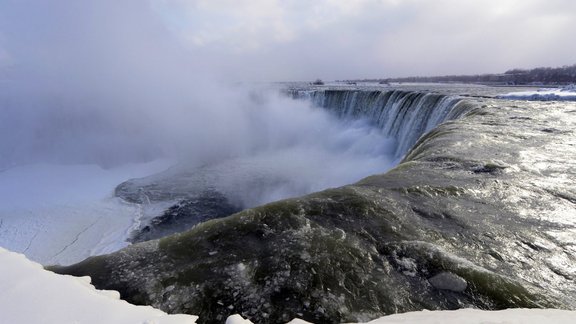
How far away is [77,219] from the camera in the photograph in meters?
11.3

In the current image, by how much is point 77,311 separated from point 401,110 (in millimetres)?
19342

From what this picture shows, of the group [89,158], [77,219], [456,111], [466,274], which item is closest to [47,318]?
[466,274]

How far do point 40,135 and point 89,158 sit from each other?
18.0 feet

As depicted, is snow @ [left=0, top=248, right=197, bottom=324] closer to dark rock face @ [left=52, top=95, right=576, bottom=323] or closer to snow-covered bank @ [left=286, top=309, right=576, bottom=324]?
dark rock face @ [left=52, top=95, right=576, bottom=323]

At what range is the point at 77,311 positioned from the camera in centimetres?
204

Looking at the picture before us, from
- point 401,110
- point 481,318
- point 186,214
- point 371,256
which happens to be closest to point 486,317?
point 481,318

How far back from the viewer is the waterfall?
15.4 meters

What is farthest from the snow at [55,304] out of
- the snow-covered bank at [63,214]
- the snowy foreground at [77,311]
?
the snow-covered bank at [63,214]

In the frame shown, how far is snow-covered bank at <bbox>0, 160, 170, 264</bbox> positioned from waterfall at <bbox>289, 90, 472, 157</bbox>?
13.1m

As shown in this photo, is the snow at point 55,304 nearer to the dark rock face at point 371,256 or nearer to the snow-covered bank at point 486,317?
the dark rock face at point 371,256

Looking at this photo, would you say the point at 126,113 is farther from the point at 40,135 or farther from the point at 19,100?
the point at 19,100

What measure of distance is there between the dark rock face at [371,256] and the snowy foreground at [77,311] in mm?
520

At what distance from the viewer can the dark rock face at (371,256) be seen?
2822 millimetres

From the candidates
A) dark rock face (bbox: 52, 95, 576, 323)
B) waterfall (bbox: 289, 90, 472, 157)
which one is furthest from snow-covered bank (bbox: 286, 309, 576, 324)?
waterfall (bbox: 289, 90, 472, 157)
